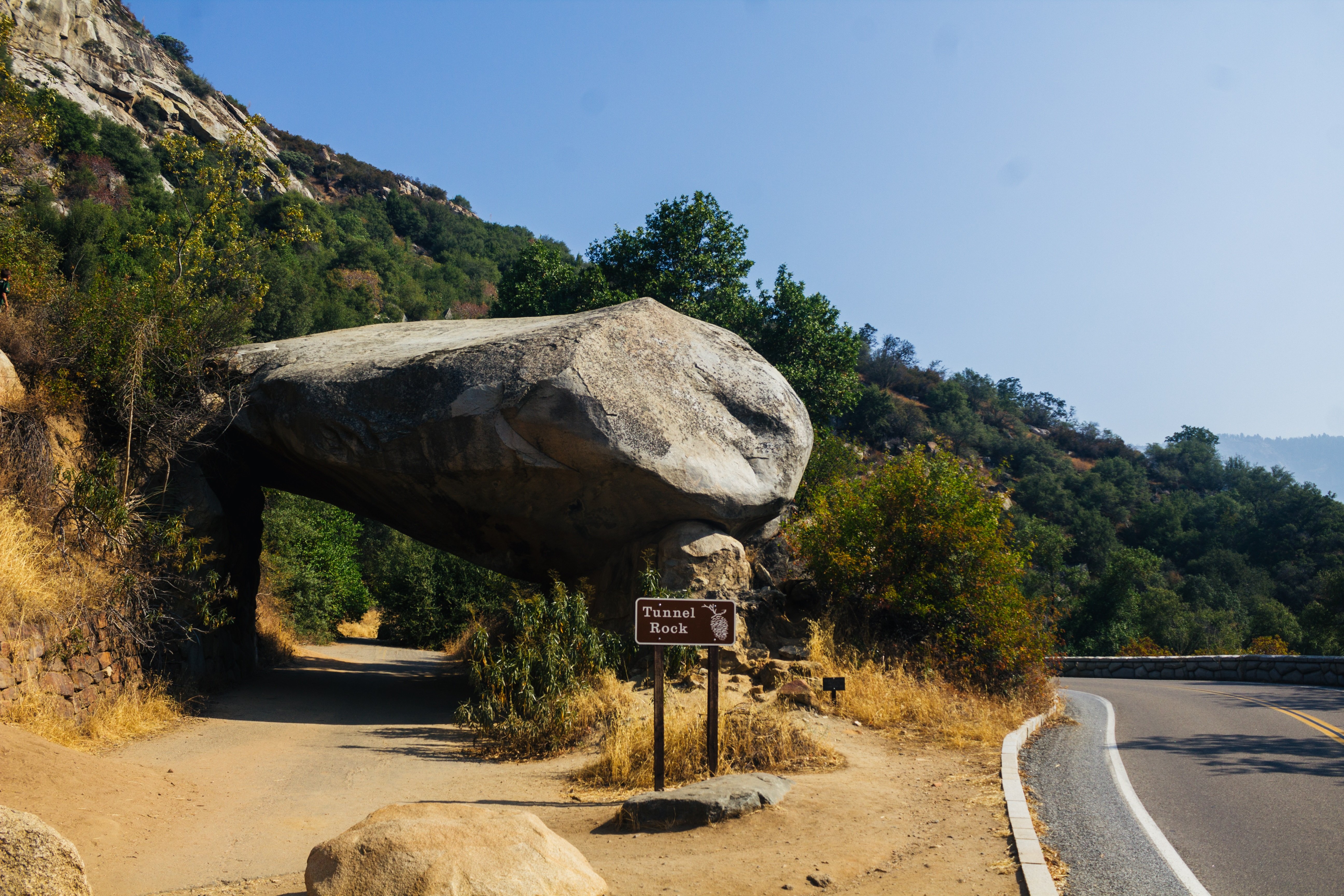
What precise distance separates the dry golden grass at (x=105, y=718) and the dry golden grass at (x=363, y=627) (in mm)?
20976

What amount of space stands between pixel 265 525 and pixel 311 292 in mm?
19067

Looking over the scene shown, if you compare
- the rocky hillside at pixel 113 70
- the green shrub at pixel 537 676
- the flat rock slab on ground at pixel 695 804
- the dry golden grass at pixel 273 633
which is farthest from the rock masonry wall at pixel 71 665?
the rocky hillside at pixel 113 70

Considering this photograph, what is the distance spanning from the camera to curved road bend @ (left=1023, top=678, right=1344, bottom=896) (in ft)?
16.9

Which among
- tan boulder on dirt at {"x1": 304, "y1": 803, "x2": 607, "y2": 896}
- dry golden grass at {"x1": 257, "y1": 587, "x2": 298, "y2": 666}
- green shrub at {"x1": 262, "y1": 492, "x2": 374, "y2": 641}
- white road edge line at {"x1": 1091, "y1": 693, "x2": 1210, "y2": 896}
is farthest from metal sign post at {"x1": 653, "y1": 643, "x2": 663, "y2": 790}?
green shrub at {"x1": 262, "y1": 492, "x2": 374, "y2": 641}

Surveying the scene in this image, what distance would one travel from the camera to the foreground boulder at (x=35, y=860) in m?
3.88

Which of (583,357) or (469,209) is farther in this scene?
(469,209)

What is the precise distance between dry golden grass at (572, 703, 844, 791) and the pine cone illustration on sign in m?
1.02

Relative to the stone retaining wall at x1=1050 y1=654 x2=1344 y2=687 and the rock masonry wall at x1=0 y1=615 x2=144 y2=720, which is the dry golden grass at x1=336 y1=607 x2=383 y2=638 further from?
the stone retaining wall at x1=1050 y1=654 x2=1344 y2=687

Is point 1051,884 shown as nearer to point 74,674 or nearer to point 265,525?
point 74,674

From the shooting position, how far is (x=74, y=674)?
9227 mm

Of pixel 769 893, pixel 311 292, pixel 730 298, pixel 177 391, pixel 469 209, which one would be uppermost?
pixel 469 209

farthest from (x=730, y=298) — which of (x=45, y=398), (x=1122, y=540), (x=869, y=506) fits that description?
(x=1122, y=540)

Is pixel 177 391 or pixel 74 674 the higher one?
pixel 177 391

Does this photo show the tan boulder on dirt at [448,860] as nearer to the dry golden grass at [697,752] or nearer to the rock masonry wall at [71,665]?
the dry golden grass at [697,752]
